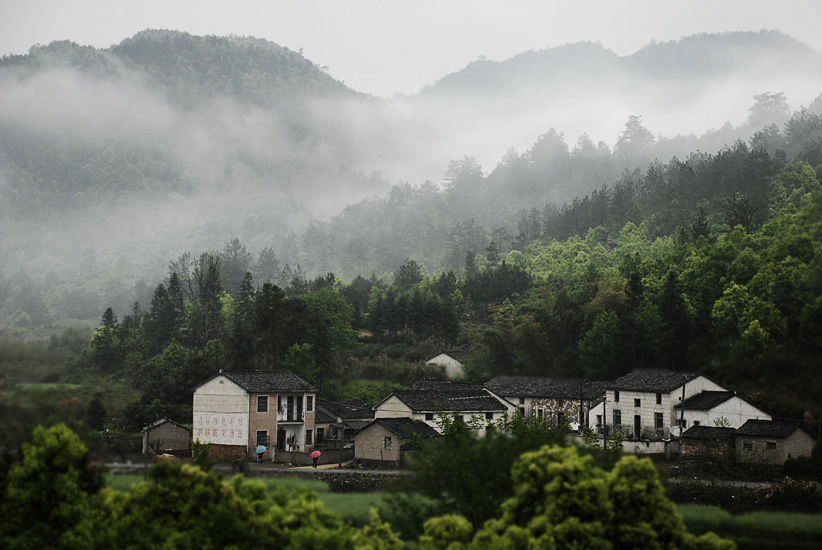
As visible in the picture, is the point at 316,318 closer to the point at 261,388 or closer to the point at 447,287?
the point at 261,388

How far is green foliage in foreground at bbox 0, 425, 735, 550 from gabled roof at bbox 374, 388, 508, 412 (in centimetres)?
3310

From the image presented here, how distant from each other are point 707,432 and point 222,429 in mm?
27744

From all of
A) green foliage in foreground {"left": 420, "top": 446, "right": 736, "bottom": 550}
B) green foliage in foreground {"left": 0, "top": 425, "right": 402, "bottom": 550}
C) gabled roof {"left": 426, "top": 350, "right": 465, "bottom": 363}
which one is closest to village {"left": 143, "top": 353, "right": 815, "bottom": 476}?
gabled roof {"left": 426, "top": 350, "right": 465, "bottom": 363}

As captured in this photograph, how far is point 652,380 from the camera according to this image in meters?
42.2

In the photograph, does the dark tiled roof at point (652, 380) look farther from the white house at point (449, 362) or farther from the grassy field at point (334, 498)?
the white house at point (449, 362)

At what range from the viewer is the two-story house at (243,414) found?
50.7 meters

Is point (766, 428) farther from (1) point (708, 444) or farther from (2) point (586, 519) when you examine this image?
(2) point (586, 519)

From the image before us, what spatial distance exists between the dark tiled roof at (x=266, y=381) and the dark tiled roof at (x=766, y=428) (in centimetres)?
2609

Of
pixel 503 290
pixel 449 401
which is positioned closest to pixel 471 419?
pixel 449 401

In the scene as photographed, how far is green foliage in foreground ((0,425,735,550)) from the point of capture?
19.5 metres

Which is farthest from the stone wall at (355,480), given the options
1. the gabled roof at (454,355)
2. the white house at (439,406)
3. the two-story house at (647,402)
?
the gabled roof at (454,355)

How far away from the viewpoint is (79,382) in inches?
1112

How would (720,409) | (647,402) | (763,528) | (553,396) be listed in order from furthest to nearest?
(553,396) < (647,402) < (720,409) < (763,528)

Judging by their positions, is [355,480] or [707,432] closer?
[355,480]
